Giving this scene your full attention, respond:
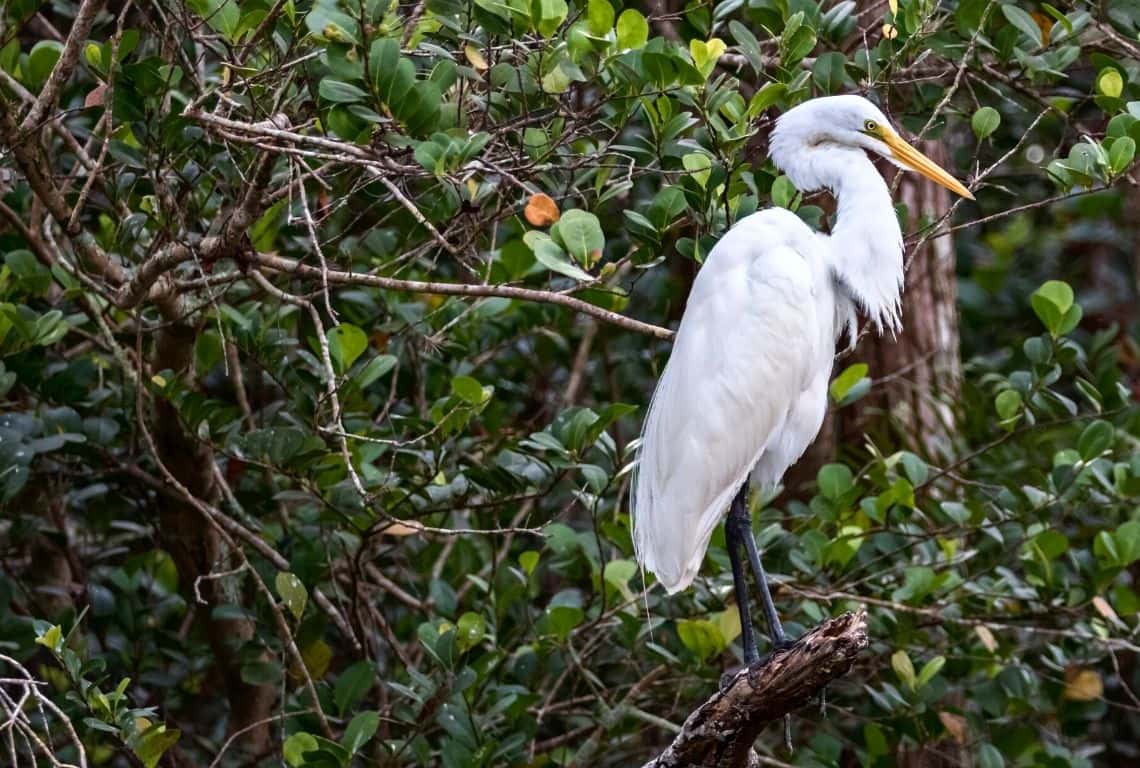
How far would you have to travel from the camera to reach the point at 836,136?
314cm

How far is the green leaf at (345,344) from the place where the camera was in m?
2.96

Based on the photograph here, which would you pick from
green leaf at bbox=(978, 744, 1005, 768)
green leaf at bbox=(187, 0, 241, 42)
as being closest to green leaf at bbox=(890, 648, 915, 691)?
green leaf at bbox=(978, 744, 1005, 768)

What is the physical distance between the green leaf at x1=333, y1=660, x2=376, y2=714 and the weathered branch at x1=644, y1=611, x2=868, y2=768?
0.82 m

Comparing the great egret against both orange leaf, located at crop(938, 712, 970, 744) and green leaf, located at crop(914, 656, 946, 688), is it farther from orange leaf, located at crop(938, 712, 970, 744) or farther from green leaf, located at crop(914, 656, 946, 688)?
orange leaf, located at crop(938, 712, 970, 744)

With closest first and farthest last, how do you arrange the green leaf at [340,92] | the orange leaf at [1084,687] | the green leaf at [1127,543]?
1. the green leaf at [340,92]
2. the green leaf at [1127,543]
3. the orange leaf at [1084,687]

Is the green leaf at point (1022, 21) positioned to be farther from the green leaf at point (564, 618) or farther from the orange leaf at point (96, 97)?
the orange leaf at point (96, 97)

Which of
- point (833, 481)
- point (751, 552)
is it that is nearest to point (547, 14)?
point (751, 552)

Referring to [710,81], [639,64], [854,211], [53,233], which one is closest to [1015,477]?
[854,211]

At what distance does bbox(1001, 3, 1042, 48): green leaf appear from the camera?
306cm

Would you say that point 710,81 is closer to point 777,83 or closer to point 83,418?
point 777,83

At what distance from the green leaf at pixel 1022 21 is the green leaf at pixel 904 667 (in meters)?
1.37

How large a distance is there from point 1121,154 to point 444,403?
140 cm

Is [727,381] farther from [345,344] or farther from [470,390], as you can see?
[345,344]

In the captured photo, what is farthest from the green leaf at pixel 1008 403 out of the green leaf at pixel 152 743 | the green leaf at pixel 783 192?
the green leaf at pixel 152 743
